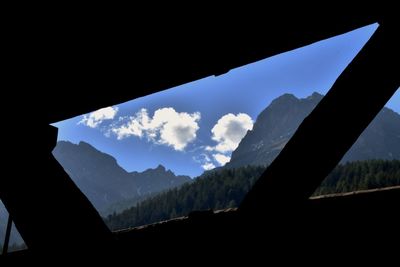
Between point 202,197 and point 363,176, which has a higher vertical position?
point 363,176

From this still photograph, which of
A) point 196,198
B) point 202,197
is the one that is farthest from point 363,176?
point 196,198

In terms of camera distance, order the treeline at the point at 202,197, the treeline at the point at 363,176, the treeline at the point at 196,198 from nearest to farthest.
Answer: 1. the treeline at the point at 363,176
2. the treeline at the point at 202,197
3. the treeline at the point at 196,198

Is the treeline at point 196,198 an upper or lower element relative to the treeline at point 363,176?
lower

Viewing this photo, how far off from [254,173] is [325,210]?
6257 inches

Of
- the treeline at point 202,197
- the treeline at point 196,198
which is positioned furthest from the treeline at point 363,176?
the treeline at point 196,198

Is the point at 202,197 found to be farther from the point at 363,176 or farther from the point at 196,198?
the point at 363,176

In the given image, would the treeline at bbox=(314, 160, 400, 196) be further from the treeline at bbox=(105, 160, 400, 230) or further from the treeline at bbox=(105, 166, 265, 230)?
the treeline at bbox=(105, 166, 265, 230)

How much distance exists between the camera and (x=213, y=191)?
154625mm

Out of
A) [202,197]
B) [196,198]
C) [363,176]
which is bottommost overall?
Answer: [196,198]

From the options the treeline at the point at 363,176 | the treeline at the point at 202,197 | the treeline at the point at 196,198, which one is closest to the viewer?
the treeline at the point at 363,176

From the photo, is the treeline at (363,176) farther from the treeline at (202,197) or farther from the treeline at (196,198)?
the treeline at (196,198)

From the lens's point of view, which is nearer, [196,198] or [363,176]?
[363,176]

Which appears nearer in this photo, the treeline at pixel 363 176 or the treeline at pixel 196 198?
the treeline at pixel 363 176

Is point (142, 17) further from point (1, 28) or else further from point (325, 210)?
point (325, 210)
